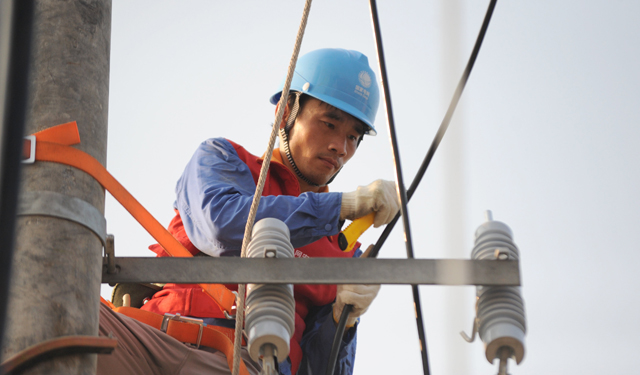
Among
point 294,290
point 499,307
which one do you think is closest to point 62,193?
point 499,307

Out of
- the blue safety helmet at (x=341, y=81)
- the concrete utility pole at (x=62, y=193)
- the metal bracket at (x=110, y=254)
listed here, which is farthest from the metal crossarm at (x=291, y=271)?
the blue safety helmet at (x=341, y=81)

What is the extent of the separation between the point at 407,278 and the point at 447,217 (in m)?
0.76

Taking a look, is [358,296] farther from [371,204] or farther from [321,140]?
[321,140]

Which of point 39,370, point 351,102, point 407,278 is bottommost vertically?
point 39,370

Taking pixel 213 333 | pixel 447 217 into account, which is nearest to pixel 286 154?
pixel 213 333

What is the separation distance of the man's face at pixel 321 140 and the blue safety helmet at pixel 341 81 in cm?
7

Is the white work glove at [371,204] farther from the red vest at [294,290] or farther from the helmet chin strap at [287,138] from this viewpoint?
the helmet chin strap at [287,138]

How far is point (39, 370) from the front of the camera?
152 cm

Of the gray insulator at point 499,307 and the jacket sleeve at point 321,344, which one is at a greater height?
the jacket sleeve at point 321,344

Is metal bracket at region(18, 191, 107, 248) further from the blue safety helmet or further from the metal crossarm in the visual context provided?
the blue safety helmet

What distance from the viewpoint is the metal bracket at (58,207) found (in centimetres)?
168

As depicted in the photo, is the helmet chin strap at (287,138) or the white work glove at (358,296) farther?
the helmet chin strap at (287,138)

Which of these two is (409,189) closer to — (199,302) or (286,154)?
(199,302)

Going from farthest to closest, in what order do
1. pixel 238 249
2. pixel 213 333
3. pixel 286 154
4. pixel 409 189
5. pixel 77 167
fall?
pixel 286 154 → pixel 238 249 → pixel 213 333 → pixel 409 189 → pixel 77 167
